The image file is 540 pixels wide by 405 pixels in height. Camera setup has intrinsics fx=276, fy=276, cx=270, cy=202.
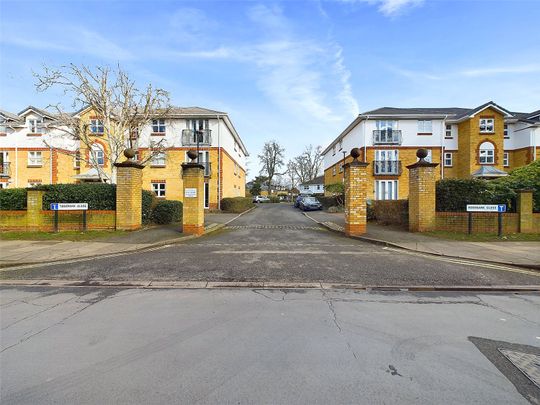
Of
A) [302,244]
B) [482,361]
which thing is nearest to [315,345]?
[482,361]

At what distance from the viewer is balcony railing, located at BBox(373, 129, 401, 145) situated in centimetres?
2678

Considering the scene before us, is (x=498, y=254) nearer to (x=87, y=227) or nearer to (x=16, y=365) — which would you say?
(x=16, y=365)

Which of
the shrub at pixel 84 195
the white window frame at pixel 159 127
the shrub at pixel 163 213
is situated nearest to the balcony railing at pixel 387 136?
the white window frame at pixel 159 127

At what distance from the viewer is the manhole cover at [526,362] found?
8.33 feet

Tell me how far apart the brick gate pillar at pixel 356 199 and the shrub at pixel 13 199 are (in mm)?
13645

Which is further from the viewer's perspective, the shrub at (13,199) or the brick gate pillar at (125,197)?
the shrub at (13,199)

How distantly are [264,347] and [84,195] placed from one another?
11.8 meters

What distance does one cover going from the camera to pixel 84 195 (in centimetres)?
1170

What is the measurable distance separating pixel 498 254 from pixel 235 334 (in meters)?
8.02

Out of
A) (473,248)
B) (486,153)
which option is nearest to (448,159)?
(486,153)

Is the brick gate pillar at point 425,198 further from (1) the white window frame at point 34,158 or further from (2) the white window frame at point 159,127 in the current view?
(1) the white window frame at point 34,158

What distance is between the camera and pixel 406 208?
12.6 metres

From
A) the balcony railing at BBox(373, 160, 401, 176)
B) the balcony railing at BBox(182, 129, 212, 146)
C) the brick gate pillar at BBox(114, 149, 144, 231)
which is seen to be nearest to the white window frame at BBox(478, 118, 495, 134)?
the balcony railing at BBox(373, 160, 401, 176)

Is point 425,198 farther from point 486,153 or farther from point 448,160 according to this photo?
point 486,153
